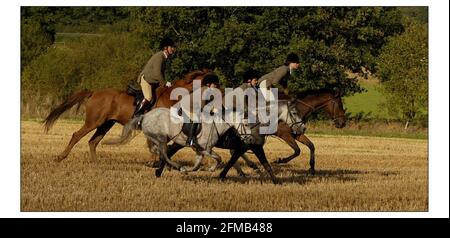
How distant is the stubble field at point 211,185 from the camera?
42.1 feet

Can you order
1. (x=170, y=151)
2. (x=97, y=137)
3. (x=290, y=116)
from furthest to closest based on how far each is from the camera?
(x=97, y=137), (x=290, y=116), (x=170, y=151)

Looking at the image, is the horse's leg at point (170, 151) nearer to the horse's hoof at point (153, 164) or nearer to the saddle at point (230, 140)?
the saddle at point (230, 140)

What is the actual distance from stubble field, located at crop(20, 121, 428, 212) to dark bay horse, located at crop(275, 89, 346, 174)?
0.52m

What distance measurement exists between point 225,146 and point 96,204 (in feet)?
10.1

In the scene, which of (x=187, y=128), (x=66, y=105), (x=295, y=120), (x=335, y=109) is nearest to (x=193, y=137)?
(x=187, y=128)

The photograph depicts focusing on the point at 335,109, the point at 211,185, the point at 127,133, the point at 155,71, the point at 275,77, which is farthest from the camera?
the point at 335,109

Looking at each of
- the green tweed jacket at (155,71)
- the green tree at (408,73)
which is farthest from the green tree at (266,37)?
the green tweed jacket at (155,71)

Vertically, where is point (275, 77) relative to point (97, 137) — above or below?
above

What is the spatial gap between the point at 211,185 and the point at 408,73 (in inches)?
847

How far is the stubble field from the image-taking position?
42.1 feet

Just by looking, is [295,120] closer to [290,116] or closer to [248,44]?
[290,116]

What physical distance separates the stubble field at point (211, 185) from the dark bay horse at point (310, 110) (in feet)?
1.70

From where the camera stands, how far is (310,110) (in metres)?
17.4

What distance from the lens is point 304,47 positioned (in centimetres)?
3472
